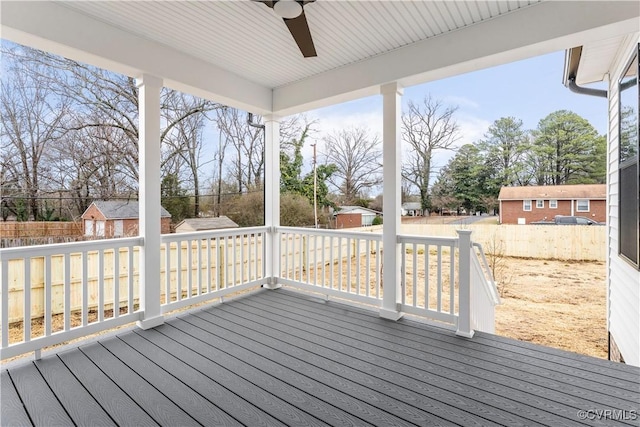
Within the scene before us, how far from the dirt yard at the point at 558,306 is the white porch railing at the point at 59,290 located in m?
4.68

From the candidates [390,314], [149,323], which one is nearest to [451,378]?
[390,314]

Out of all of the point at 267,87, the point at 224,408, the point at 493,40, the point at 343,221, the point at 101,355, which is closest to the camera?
the point at 224,408

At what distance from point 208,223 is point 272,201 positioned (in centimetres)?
95

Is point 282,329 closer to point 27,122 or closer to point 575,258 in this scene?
point 27,122

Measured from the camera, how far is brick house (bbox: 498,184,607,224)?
3.18 m

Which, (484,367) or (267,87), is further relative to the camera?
(267,87)

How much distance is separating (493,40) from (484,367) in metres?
2.73

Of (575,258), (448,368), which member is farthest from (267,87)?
(575,258)

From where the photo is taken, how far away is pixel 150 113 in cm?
304

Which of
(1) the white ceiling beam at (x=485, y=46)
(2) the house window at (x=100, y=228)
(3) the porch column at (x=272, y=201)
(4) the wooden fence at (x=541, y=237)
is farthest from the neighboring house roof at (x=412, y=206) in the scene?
(2) the house window at (x=100, y=228)

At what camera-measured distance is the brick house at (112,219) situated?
324 cm

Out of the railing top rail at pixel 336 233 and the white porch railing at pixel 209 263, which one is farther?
the railing top rail at pixel 336 233

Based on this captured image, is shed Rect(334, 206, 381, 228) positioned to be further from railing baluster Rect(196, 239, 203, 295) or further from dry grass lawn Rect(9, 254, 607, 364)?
railing baluster Rect(196, 239, 203, 295)

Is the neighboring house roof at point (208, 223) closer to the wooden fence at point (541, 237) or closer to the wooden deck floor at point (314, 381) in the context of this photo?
the wooden deck floor at point (314, 381)
